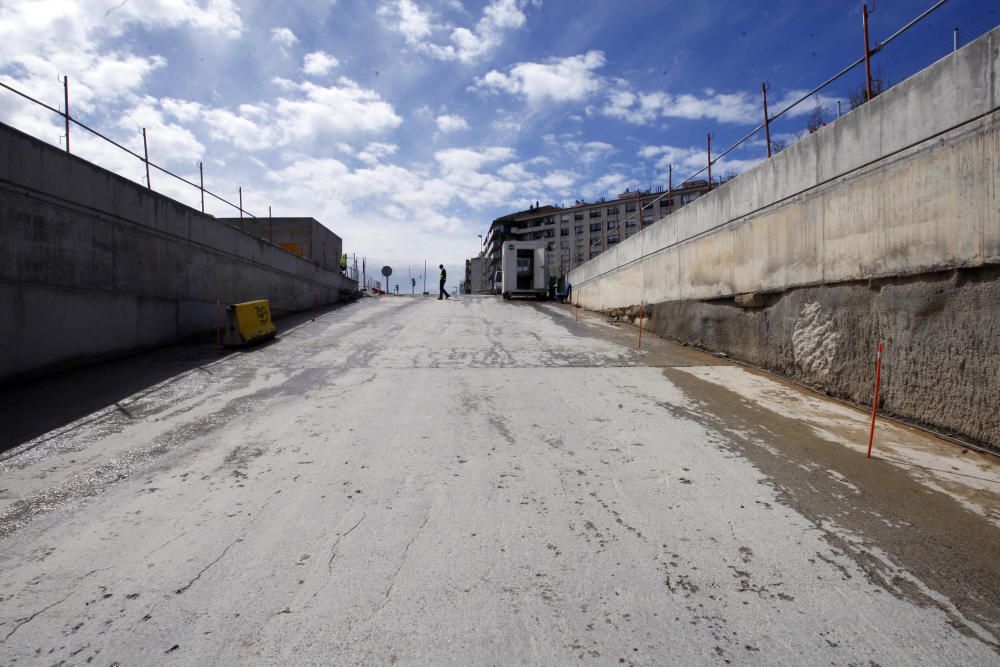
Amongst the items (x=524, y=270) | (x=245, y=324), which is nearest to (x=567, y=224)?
(x=524, y=270)

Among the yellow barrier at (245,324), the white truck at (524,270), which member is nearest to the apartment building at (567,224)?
the white truck at (524,270)

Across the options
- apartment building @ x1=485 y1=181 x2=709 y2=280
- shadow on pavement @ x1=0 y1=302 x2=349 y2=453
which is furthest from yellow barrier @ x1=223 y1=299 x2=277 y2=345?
apartment building @ x1=485 y1=181 x2=709 y2=280

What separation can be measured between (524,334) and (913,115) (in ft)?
29.8

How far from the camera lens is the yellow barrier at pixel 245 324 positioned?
1055cm

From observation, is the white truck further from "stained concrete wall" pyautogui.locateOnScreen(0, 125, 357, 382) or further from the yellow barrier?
the yellow barrier

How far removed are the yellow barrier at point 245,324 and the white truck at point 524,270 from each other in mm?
16884

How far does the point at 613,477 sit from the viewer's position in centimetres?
418

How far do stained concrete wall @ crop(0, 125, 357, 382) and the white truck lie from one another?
16.6 meters

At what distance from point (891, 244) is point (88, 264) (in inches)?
492

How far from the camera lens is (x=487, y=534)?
3.28m

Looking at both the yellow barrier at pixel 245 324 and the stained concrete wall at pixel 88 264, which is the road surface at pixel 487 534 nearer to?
the stained concrete wall at pixel 88 264

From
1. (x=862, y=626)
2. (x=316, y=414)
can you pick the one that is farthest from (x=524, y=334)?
(x=862, y=626)

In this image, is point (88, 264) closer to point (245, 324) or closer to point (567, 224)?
point (245, 324)

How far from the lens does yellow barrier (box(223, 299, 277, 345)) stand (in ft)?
34.6
